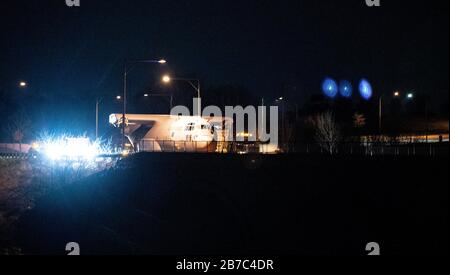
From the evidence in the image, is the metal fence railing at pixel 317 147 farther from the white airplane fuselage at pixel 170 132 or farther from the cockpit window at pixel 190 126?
the cockpit window at pixel 190 126

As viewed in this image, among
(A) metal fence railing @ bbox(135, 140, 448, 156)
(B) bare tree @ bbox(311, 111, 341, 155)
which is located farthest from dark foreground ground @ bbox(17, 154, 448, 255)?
(B) bare tree @ bbox(311, 111, 341, 155)

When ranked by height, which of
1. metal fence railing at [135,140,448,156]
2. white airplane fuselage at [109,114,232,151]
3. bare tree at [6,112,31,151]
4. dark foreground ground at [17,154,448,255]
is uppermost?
bare tree at [6,112,31,151]

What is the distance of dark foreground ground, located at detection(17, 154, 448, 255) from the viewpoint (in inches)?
760

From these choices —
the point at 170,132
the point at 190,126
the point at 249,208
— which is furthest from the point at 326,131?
the point at 249,208

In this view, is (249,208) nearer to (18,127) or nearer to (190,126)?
(190,126)

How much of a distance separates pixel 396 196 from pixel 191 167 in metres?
11.1

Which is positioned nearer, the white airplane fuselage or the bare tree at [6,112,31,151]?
the white airplane fuselage

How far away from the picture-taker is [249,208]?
25438 millimetres

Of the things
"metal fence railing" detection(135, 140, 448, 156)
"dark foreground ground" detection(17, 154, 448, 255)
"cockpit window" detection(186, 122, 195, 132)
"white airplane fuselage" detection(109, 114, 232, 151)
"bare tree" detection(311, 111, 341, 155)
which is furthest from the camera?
"bare tree" detection(311, 111, 341, 155)

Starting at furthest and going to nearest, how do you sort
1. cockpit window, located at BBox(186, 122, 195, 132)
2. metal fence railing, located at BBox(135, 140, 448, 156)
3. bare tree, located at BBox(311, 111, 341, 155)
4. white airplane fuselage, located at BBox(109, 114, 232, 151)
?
bare tree, located at BBox(311, 111, 341, 155), cockpit window, located at BBox(186, 122, 195, 132), white airplane fuselage, located at BBox(109, 114, 232, 151), metal fence railing, located at BBox(135, 140, 448, 156)

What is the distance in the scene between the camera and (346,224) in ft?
76.3

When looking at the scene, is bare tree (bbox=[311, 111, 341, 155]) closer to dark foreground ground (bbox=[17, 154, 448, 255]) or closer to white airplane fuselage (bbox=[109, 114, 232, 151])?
white airplane fuselage (bbox=[109, 114, 232, 151])
